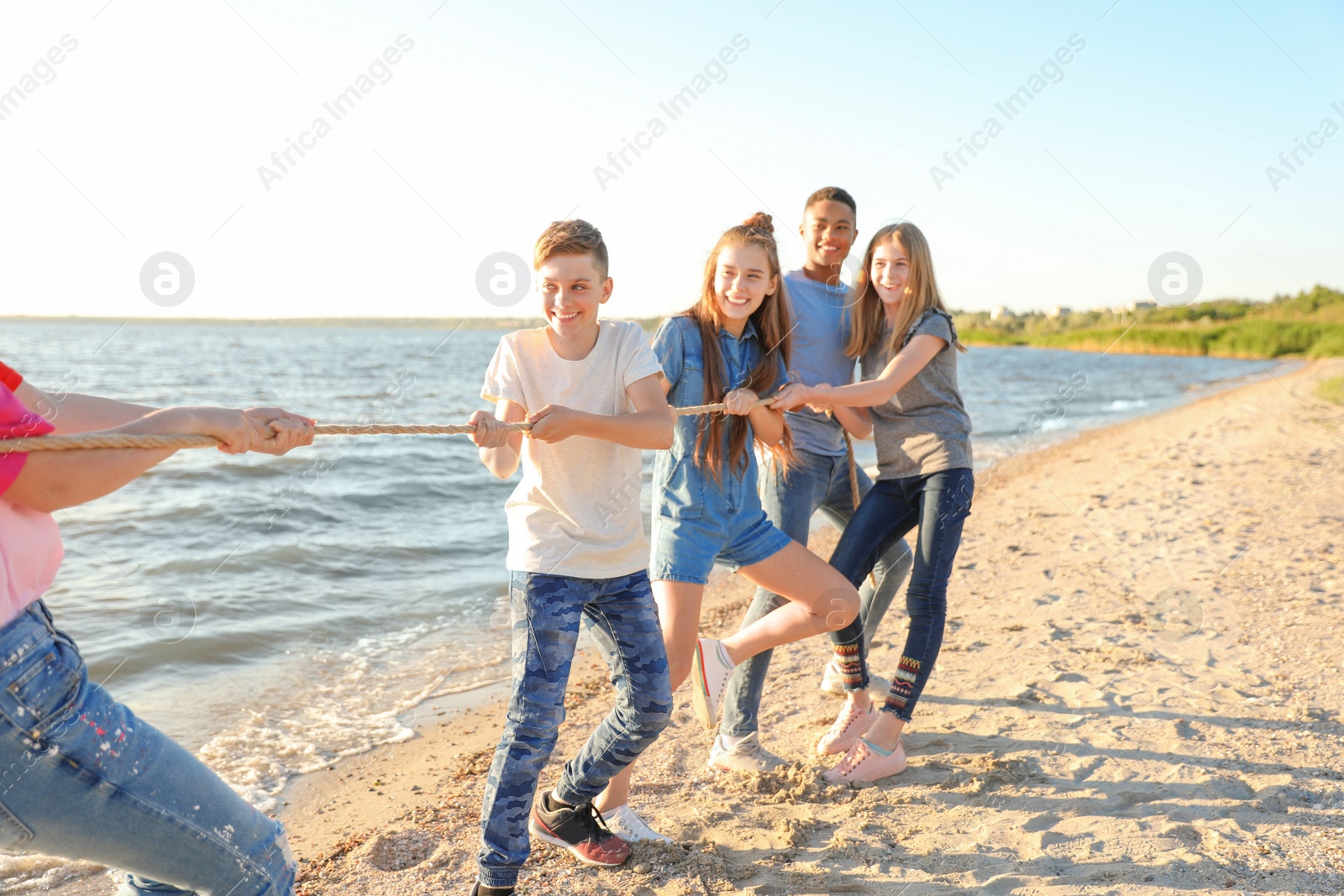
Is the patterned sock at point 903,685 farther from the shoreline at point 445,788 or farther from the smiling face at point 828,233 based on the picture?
the smiling face at point 828,233

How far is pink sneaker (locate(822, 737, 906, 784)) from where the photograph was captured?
3176 mm

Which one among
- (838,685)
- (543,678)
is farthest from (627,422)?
(838,685)

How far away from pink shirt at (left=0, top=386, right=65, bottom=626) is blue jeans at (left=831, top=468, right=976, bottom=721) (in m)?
2.53

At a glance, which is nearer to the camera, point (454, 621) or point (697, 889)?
point (697, 889)

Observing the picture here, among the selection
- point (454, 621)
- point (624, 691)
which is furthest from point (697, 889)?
point (454, 621)

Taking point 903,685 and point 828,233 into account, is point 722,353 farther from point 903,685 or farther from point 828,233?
point 903,685

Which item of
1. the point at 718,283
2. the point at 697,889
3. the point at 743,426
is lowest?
the point at 697,889

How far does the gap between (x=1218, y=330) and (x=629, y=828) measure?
184ft

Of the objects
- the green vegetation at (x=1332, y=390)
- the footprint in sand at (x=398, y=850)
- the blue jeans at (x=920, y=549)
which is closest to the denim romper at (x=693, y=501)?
the blue jeans at (x=920, y=549)

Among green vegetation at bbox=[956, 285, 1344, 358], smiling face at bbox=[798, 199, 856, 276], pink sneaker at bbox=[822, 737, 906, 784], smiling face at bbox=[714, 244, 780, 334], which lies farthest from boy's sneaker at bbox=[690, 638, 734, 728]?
green vegetation at bbox=[956, 285, 1344, 358]

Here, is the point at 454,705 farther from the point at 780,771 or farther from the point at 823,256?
the point at 823,256

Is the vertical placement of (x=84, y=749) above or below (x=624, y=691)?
above

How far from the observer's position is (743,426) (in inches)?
118

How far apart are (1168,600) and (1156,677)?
4.28 feet
